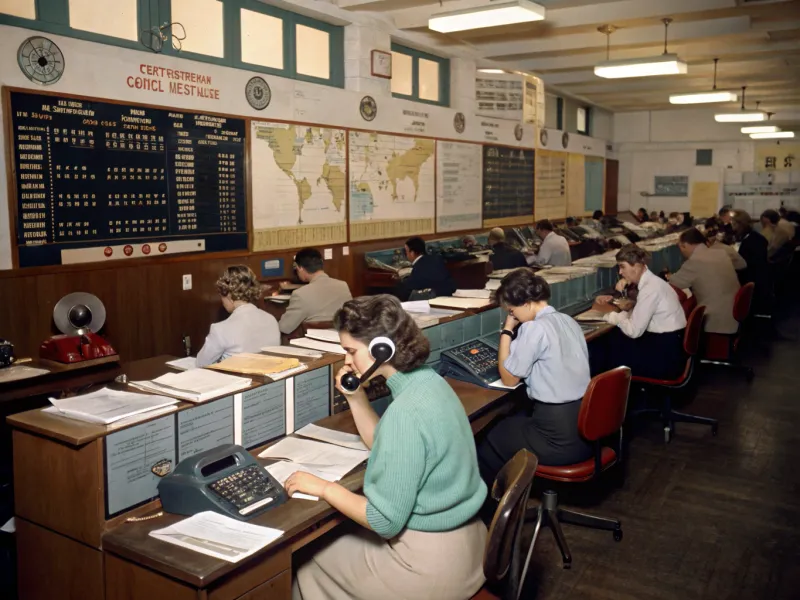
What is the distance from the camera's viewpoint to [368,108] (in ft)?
24.9

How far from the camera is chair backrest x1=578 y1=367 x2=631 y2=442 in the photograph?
3.31 metres

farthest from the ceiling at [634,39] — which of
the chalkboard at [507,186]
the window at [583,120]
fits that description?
the window at [583,120]

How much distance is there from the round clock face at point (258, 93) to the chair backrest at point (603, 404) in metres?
4.06

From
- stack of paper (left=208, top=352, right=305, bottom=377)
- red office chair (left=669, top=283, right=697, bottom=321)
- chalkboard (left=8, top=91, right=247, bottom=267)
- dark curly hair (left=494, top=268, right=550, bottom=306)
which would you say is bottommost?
red office chair (left=669, top=283, right=697, bottom=321)

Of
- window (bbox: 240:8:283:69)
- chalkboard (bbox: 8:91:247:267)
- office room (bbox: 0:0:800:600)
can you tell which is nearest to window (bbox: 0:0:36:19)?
office room (bbox: 0:0:800:600)

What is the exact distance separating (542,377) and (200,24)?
159 inches

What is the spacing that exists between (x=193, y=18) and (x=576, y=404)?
4.21 metres

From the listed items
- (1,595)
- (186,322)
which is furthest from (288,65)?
(1,595)

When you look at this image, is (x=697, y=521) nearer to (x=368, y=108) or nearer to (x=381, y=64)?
(x=368, y=108)

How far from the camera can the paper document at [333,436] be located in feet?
8.90

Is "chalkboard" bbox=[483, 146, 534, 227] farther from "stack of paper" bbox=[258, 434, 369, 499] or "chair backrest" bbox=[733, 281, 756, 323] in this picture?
"stack of paper" bbox=[258, 434, 369, 499]

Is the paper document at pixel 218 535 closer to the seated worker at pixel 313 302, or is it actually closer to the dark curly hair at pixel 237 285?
the dark curly hair at pixel 237 285

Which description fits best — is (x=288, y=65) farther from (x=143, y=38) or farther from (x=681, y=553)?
(x=681, y=553)

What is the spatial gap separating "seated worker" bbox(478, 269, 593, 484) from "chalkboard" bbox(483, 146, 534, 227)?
657cm
